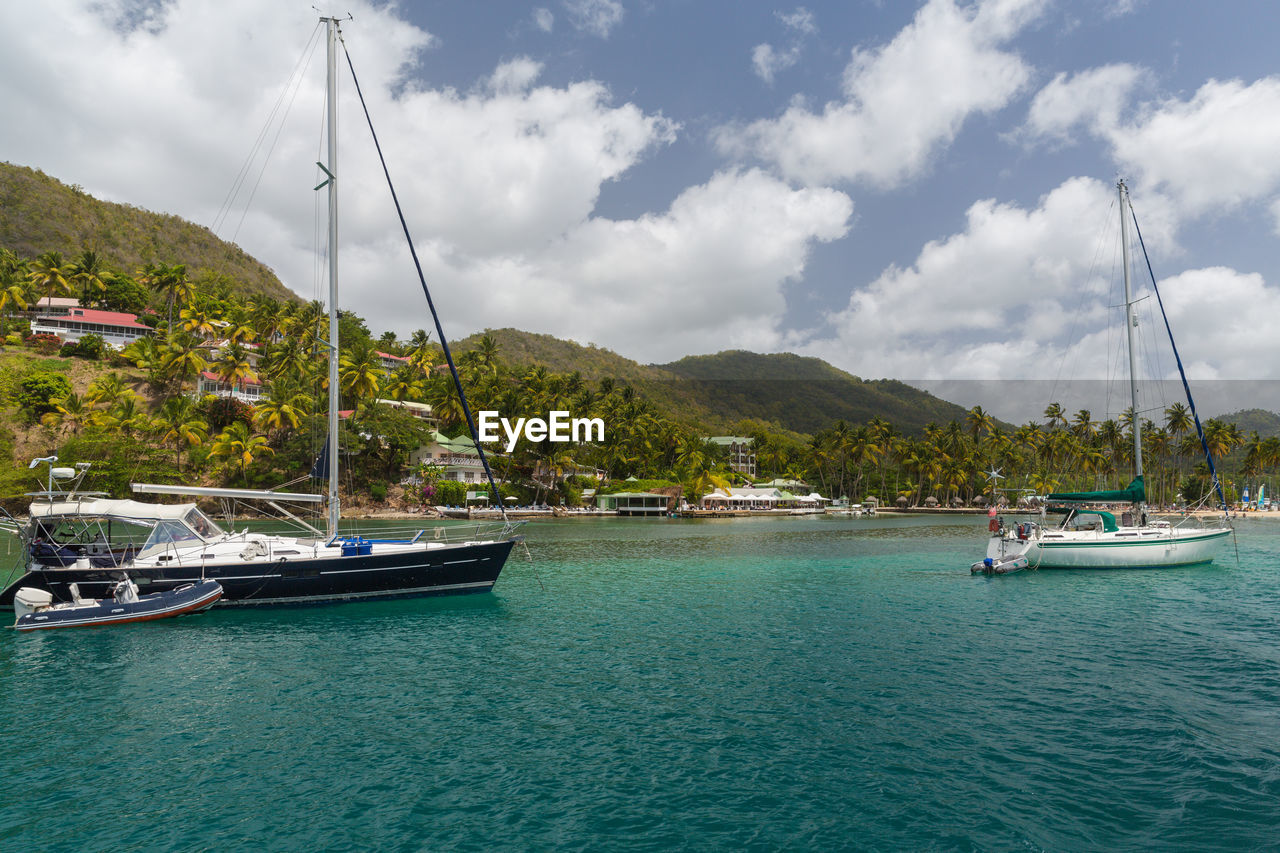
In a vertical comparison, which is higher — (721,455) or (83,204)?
(83,204)

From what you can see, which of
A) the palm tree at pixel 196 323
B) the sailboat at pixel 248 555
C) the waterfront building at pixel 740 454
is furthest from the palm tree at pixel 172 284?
the waterfront building at pixel 740 454

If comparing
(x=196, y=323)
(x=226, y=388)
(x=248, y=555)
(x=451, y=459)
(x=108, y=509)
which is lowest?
(x=248, y=555)

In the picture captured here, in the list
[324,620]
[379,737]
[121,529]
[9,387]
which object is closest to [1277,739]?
[379,737]

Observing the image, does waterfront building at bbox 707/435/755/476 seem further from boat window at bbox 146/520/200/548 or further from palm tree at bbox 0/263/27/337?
boat window at bbox 146/520/200/548

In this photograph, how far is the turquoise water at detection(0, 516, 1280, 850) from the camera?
27.5ft

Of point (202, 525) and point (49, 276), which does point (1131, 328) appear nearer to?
point (202, 525)

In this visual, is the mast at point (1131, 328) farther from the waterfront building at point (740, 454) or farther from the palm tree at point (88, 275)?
the palm tree at point (88, 275)

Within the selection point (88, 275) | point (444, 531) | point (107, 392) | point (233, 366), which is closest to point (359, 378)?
point (233, 366)

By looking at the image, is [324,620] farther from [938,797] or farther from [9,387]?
[9,387]

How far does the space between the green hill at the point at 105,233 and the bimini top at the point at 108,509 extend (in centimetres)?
12948

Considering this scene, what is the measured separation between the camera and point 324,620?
2038cm

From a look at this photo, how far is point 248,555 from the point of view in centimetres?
2116

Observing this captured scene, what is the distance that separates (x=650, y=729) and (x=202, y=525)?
1881 centimetres

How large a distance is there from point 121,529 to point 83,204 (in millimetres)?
146462
